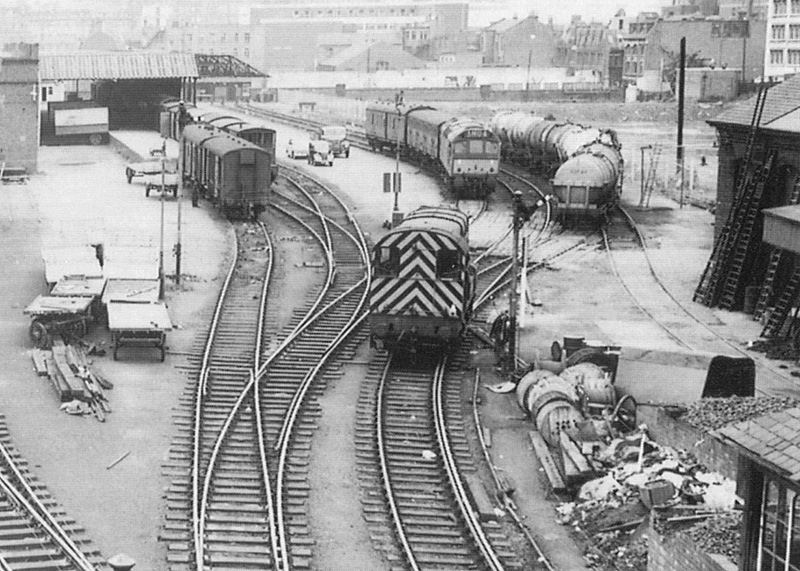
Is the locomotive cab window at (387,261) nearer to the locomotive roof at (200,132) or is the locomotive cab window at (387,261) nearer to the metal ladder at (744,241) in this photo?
the metal ladder at (744,241)

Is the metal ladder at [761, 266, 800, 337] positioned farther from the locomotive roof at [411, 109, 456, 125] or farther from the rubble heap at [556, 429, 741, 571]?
the locomotive roof at [411, 109, 456, 125]

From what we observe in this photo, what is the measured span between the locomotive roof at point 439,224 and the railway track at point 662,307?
5331 millimetres

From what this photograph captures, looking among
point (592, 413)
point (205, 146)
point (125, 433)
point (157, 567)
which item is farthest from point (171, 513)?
point (205, 146)

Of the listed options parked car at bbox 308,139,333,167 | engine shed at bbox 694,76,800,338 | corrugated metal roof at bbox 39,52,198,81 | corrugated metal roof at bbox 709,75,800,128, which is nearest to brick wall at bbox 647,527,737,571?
engine shed at bbox 694,76,800,338

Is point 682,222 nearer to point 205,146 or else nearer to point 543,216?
point 543,216

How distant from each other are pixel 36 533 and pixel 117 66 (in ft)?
178

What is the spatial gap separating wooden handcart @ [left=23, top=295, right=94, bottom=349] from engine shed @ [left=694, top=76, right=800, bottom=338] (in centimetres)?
1520

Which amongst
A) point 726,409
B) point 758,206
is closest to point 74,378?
point 726,409

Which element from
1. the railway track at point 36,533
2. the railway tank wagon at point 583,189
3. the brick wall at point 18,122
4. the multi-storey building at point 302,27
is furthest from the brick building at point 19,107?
the multi-storey building at point 302,27

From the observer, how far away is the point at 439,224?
27.3m

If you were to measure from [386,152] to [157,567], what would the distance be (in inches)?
2043

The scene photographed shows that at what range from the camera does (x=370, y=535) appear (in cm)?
1845

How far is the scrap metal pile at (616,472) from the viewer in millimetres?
17016

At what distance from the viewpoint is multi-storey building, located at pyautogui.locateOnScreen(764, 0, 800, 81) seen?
9412 cm
